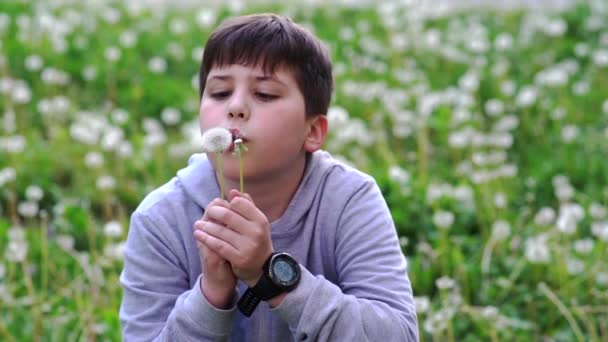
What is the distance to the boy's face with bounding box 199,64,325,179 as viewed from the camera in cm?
201

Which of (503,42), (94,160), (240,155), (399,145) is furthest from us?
(503,42)

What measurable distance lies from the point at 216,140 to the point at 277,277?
0.84 ft

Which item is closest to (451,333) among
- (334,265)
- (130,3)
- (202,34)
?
(334,265)

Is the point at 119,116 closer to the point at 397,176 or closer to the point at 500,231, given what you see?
the point at 397,176

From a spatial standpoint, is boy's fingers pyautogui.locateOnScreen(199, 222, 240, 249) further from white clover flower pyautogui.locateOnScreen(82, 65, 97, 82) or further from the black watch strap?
white clover flower pyautogui.locateOnScreen(82, 65, 97, 82)

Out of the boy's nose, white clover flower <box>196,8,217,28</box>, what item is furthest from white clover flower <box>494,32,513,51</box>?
the boy's nose

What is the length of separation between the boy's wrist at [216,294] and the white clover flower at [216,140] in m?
0.25

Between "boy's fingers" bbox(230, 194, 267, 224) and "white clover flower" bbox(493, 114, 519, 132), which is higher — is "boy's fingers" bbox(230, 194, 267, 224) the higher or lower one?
the higher one

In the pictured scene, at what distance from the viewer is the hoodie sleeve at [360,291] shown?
76.1 inches

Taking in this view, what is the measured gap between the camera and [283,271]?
190cm

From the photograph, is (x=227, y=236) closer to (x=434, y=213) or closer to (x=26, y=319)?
(x=26, y=319)

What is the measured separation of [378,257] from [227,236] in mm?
365

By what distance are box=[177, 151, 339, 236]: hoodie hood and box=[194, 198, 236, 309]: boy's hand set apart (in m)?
0.22

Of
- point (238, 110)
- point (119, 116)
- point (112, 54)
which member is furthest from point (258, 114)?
point (112, 54)
